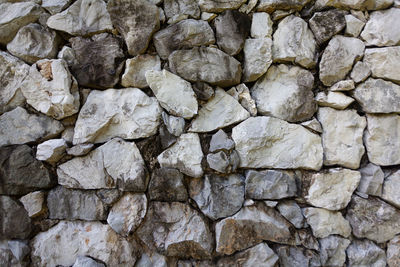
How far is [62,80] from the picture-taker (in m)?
1.19

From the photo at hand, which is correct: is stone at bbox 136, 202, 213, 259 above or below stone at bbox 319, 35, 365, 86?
below

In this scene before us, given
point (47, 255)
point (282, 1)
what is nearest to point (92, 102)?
point (47, 255)

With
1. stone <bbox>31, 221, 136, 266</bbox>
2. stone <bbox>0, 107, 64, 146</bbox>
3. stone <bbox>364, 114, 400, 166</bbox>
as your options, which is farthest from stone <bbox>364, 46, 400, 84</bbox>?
stone <bbox>0, 107, 64, 146</bbox>

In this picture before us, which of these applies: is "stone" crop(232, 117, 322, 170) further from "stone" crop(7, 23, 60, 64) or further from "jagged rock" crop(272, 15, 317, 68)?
"stone" crop(7, 23, 60, 64)

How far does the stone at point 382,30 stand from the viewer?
120cm

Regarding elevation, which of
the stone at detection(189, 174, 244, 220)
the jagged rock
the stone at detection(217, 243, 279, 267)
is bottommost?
the stone at detection(217, 243, 279, 267)

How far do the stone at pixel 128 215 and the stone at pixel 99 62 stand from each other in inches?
22.2

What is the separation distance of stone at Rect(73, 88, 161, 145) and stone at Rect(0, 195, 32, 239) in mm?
423

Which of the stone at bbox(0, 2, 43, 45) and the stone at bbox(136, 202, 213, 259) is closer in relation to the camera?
the stone at bbox(136, 202, 213, 259)

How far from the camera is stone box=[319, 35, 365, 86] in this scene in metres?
1.21

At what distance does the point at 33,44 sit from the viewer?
1.27 meters

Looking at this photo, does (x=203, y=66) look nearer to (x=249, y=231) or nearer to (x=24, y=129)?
(x=249, y=231)

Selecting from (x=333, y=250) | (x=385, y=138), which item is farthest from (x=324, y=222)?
(x=385, y=138)

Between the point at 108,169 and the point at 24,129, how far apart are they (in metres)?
0.46
